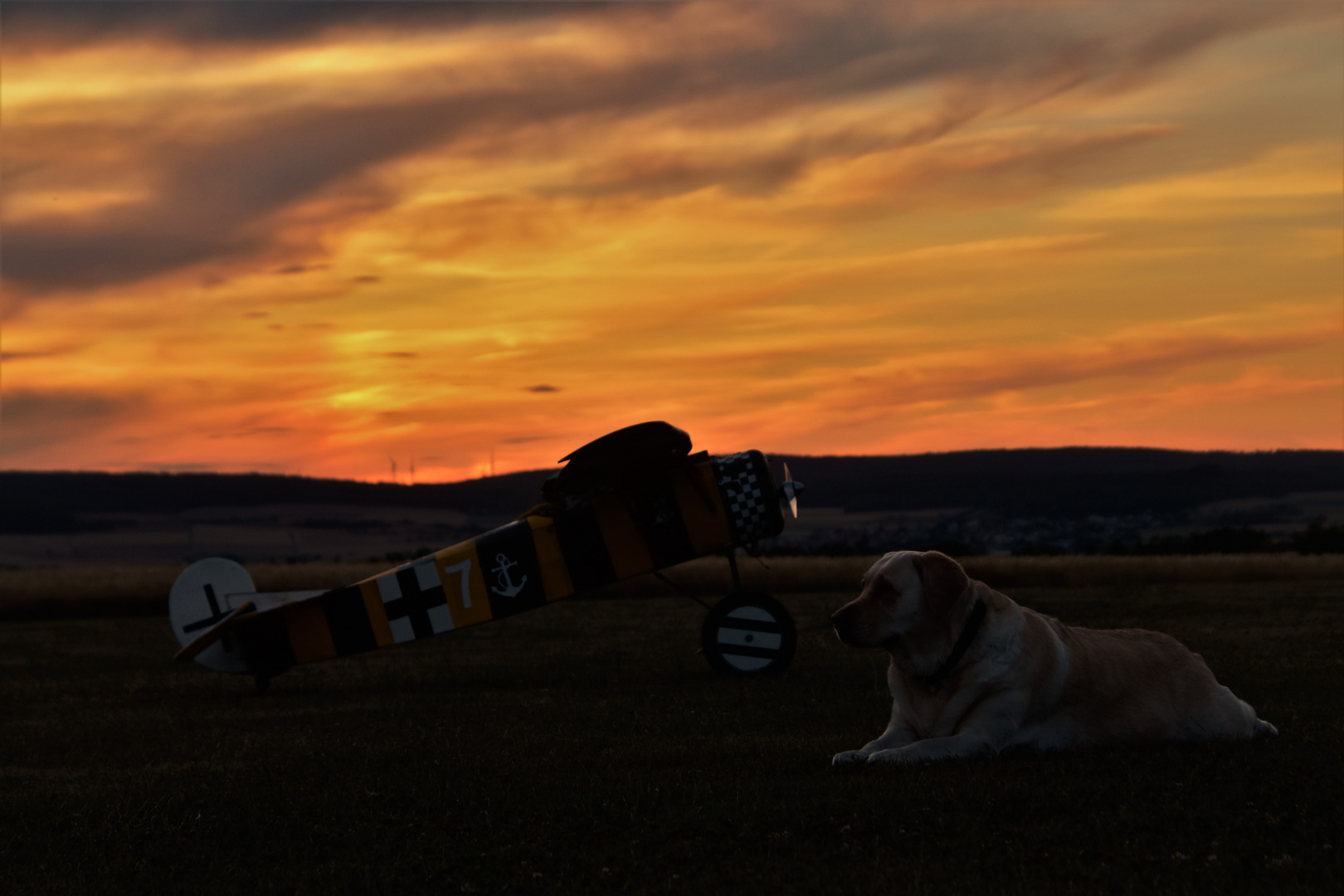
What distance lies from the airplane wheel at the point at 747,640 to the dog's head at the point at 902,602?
6855mm

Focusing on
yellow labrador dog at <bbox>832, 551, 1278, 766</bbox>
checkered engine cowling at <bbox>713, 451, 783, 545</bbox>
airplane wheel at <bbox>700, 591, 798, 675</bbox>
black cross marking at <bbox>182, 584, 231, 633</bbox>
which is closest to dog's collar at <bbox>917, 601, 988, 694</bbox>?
yellow labrador dog at <bbox>832, 551, 1278, 766</bbox>

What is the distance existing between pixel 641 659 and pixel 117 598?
2489 cm

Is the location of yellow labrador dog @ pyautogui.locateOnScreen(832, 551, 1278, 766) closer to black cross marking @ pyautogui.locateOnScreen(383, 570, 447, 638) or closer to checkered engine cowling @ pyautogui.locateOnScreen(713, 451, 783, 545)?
checkered engine cowling @ pyautogui.locateOnScreen(713, 451, 783, 545)

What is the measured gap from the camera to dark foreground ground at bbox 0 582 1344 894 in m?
5.01

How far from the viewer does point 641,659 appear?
643 inches

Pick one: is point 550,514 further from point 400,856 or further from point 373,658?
point 400,856

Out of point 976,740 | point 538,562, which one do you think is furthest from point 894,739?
point 538,562

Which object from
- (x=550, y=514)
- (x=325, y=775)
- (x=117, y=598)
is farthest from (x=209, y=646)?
(x=117, y=598)

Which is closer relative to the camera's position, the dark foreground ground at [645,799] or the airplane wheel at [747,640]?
the dark foreground ground at [645,799]

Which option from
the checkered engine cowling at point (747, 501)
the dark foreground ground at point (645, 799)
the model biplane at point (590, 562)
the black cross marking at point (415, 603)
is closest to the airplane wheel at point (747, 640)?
the model biplane at point (590, 562)

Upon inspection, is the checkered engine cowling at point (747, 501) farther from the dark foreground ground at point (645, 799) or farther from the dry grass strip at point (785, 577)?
the dry grass strip at point (785, 577)

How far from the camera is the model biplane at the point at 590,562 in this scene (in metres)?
13.7

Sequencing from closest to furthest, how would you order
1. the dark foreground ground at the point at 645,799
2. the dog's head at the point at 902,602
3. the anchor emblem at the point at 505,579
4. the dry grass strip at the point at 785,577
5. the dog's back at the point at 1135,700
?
1. the dark foreground ground at the point at 645,799
2. the dog's head at the point at 902,602
3. the dog's back at the point at 1135,700
4. the anchor emblem at the point at 505,579
5. the dry grass strip at the point at 785,577

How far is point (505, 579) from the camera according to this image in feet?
46.4
